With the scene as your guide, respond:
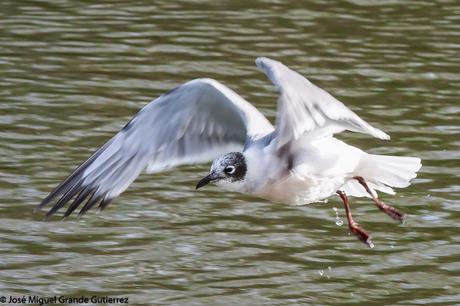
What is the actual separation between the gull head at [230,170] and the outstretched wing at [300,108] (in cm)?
44

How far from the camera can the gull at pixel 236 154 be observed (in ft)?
26.8

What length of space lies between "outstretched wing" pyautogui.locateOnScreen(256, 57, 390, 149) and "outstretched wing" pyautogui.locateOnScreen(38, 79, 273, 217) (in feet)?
2.65

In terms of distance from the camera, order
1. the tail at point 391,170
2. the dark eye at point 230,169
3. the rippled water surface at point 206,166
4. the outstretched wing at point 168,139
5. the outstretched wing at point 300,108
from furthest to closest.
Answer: the rippled water surface at point 206,166
the tail at point 391,170
the outstretched wing at point 168,139
the dark eye at point 230,169
the outstretched wing at point 300,108

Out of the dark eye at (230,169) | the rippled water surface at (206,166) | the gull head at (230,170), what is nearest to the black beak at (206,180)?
the gull head at (230,170)

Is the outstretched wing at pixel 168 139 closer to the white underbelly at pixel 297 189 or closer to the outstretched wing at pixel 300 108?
the white underbelly at pixel 297 189

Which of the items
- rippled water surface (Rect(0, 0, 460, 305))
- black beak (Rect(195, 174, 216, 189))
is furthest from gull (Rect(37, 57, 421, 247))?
rippled water surface (Rect(0, 0, 460, 305))

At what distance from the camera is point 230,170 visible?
8180 millimetres

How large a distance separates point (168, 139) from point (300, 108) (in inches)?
65.5

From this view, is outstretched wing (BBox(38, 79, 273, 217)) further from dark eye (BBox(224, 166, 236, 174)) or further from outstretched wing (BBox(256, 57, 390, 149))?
outstretched wing (BBox(256, 57, 390, 149))

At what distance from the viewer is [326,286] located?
9.00 m

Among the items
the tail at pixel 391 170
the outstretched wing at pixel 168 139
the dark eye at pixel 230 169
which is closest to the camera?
the dark eye at pixel 230 169

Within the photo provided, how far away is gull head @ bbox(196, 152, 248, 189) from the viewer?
8180 mm

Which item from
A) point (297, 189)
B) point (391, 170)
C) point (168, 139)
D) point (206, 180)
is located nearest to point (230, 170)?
point (206, 180)

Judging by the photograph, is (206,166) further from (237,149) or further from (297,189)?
(297,189)
